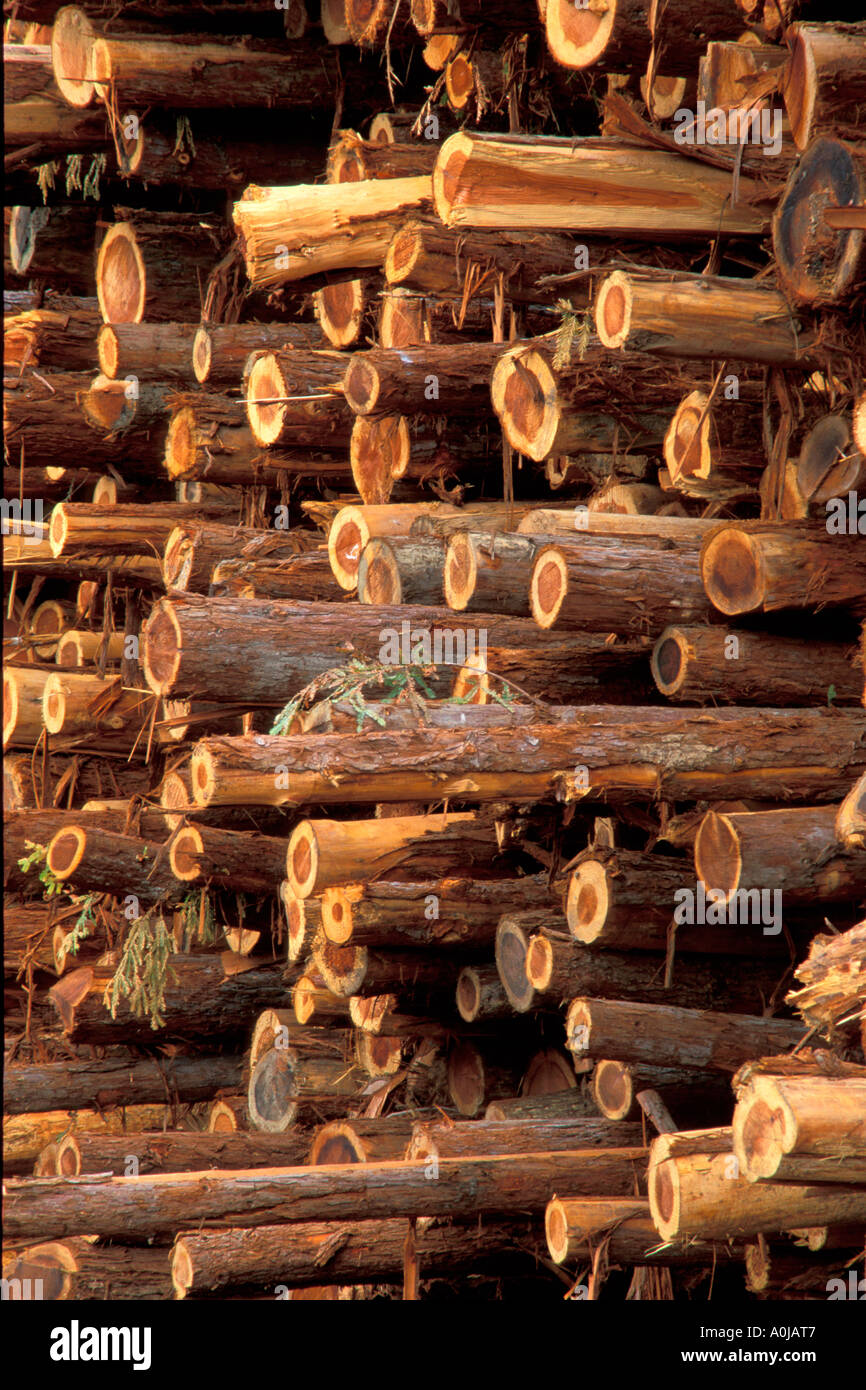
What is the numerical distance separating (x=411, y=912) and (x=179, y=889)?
2221 mm

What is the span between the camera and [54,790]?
9.99 metres

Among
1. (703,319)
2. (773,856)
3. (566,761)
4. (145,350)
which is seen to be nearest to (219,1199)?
(566,761)

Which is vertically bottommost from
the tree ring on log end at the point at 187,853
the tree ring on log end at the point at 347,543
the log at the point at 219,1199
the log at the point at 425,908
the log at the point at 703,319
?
the log at the point at 219,1199

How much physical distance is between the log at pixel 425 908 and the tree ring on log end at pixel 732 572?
1.41m

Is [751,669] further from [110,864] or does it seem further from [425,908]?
[110,864]

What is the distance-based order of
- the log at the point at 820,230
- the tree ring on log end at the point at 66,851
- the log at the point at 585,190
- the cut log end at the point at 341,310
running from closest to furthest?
1. the log at the point at 820,230
2. the log at the point at 585,190
3. the cut log end at the point at 341,310
4. the tree ring on log end at the point at 66,851

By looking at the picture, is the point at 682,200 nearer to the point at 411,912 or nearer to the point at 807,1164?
the point at 411,912

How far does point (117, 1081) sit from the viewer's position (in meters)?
9.04

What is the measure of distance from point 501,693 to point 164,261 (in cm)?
→ 405

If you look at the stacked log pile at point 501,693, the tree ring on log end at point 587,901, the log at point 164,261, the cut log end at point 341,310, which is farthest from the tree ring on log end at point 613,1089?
the log at point 164,261

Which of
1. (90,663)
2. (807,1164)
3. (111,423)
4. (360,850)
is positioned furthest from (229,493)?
(807,1164)

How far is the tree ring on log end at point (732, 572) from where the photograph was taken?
6203mm

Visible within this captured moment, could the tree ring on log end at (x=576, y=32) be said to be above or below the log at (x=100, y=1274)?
above

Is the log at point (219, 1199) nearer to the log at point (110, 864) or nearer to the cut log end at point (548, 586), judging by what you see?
the cut log end at point (548, 586)
